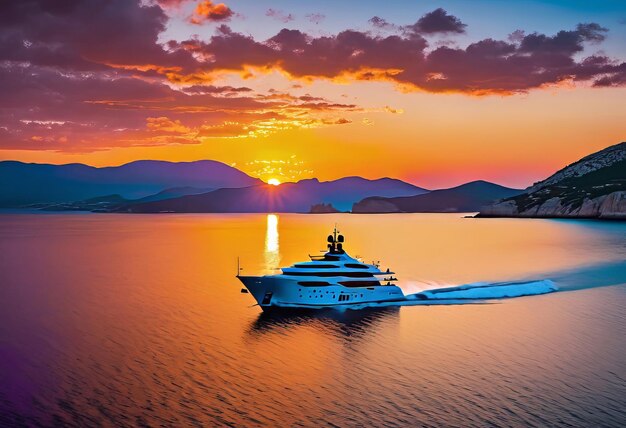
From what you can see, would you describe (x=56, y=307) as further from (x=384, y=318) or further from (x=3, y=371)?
(x=384, y=318)

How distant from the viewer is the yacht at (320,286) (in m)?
66.9

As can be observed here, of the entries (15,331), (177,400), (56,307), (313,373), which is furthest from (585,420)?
(56,307)

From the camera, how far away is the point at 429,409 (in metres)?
33.9

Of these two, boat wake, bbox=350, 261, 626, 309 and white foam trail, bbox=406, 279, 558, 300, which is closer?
boat wake, bbox=350, 261, 626, 309

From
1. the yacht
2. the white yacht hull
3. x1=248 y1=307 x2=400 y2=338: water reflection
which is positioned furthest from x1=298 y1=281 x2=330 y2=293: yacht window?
x1=248 y1=307 x2=400 y2=338: water reflection

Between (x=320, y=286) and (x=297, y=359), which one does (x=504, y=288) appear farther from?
(x=297, y=359)

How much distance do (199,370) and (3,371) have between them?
1501cm

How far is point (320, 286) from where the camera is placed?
221 feet

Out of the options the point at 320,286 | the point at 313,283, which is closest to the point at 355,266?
the point at 320,286

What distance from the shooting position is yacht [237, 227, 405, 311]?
2635 inches

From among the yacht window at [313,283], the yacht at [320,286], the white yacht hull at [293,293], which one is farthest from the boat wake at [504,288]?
the yacht window at [313,283]

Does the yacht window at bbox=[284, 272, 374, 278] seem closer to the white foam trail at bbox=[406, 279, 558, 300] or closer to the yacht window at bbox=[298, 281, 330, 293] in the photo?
the yacht window at bbox=[298, 281, 330, 293]

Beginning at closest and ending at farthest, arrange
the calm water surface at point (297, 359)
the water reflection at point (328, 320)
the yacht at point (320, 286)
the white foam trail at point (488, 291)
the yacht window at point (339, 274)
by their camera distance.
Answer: the calm water surface at point (297, 359) < the water reflection at point (328, 320) < the yacht at point (320, 286) < the yacht window at point (339, 274) < the white foam trail at point (488, 291)

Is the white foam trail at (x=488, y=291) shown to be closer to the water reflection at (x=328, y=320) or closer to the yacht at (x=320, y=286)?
the yacht at (x=320, y=286)
